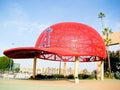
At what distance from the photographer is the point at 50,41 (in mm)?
30891

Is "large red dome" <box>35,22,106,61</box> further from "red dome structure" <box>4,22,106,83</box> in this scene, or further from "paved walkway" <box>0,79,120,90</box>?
"paved walkway" <box>0,79,120,90</box>

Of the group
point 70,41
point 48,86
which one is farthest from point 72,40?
point 48,86

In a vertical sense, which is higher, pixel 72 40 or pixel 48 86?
pixel 72 40

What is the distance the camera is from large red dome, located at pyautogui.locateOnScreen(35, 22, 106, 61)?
29578 millimetres

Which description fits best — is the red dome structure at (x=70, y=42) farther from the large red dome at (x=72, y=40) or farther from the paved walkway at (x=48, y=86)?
the paved walkway at (x=48, y=86)

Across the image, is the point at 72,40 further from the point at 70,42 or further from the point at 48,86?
the point at 48,86

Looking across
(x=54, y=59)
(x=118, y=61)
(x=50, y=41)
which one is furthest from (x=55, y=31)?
(x=118, y=61)

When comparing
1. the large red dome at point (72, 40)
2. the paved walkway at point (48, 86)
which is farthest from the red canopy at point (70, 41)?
the paved walkway at point (48, 86)

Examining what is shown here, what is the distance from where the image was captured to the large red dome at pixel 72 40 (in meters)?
29.6

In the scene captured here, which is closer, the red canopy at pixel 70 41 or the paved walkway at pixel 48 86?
the paved walkway at pixel 48 86

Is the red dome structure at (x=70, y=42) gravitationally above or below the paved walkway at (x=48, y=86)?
above

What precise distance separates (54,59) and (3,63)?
5412 cm

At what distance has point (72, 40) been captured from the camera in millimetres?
29859

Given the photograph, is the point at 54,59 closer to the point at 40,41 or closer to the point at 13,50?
the point at 40,41
